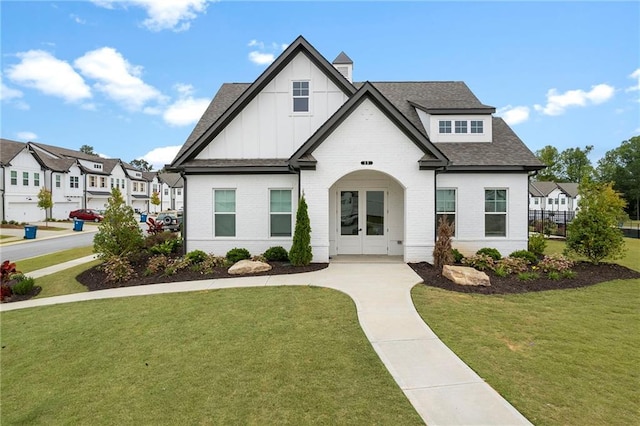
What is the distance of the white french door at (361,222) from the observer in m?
13.9

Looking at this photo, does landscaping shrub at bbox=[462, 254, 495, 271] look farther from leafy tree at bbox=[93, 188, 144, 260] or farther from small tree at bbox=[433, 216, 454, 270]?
leafy tree at bbox=[93, 188, 144, 260]

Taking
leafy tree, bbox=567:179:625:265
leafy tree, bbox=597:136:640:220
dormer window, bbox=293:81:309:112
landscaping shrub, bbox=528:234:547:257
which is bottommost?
landscaping shrub, bbox=528:234:547:257

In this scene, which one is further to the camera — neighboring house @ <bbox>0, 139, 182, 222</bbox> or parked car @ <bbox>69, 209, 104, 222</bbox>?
parked car @ <bbox>69, 209, 104, 222</bbox>

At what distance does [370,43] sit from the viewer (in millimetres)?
16531

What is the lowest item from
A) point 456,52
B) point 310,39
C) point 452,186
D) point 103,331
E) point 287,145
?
point 103,331

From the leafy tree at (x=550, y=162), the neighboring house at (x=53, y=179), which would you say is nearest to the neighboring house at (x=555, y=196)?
the leafy tree at (x=550, y=162)

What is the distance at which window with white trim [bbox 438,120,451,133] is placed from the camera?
14.7 meters

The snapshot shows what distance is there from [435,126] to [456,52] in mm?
5125

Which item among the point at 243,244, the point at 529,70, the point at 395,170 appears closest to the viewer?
A: the point at 395,170

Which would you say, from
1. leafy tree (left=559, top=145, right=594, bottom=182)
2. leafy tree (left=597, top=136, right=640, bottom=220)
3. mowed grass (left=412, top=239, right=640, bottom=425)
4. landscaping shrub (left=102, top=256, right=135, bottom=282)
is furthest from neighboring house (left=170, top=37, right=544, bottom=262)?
leafy tree (left=559, top=145, right=594, bottom=182)

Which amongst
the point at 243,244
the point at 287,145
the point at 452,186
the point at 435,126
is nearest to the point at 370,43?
the point at 435,126

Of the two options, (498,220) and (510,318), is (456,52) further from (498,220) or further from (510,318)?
(510,318)

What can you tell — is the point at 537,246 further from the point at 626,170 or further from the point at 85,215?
the point at 626,170

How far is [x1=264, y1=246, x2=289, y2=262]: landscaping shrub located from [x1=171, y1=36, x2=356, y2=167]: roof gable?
5.05m
